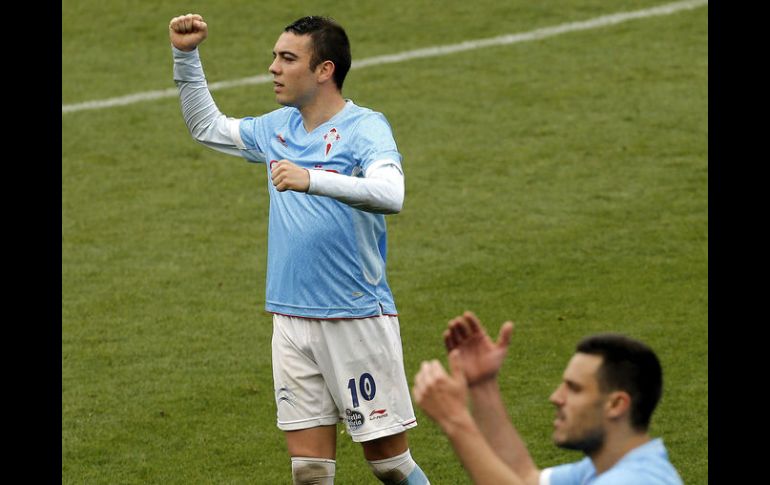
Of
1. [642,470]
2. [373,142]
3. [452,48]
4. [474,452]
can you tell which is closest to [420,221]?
[452,48]

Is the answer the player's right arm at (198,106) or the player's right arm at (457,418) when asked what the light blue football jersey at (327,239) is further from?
the player's right arm at (457,418)

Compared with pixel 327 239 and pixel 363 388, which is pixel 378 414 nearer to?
pixel 363 388

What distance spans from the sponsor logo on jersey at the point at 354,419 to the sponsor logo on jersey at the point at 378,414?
5 cm

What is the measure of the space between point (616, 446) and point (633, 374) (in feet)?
0.76

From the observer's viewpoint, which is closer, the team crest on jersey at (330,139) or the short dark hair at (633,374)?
the short dark hair at (633,374)

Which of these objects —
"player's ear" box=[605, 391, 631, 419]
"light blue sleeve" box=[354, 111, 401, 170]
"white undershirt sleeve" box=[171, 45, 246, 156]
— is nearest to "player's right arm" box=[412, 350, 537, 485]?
"player's ear" box=[605, 391, 631, 419]

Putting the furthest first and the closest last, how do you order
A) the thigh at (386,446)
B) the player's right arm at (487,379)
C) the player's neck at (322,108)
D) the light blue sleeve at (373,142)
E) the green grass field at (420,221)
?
the green grass field at (420,221)
the thigh at (386,446)
the player's neck at (322,108)
the light blue sleeve at (373,142)
the player's right arm at (487,379)

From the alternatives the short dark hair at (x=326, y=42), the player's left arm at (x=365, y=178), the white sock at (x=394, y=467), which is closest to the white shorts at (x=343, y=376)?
the white sock at (x=394, y=467)

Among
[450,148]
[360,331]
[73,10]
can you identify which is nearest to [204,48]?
[73,10]

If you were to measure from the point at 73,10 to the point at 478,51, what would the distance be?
5.20 metres

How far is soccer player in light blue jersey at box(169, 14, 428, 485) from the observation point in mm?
6988

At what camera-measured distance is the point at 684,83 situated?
54.7ft

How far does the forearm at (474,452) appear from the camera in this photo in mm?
4527

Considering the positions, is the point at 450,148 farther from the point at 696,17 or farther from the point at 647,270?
the point at 696,17
